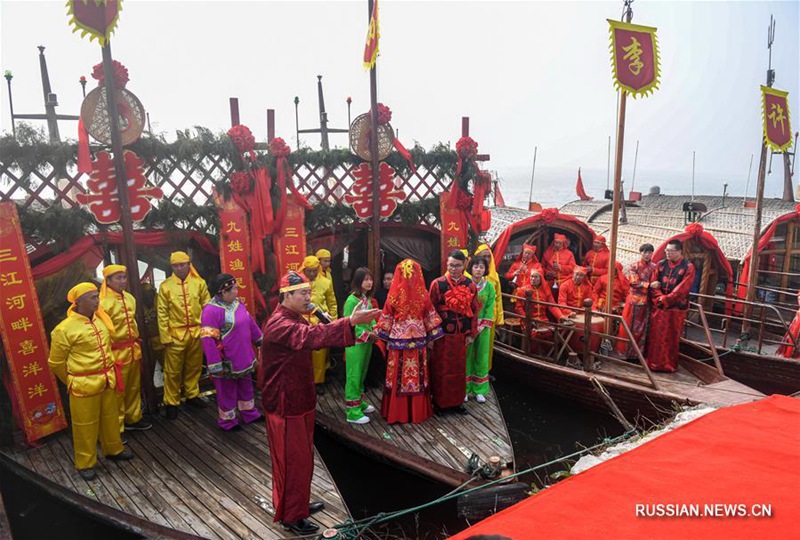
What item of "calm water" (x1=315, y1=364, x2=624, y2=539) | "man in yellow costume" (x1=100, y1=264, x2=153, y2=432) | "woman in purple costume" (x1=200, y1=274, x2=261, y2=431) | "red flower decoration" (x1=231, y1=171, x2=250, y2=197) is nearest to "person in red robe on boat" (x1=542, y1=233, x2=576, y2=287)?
"calm water" (x1=315, y1=364, x2=624, y2=539)

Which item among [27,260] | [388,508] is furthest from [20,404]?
[388,508]

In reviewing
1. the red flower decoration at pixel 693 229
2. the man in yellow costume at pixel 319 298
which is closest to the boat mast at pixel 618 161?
the red flower decoration at pixel 693 229

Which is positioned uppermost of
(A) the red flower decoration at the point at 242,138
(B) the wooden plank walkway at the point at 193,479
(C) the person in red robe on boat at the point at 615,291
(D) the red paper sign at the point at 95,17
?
(D) the red paper sign at the point at 95,17

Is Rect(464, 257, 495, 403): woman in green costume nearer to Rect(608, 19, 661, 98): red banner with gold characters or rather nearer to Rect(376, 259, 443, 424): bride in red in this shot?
Rect(376, 259, 443, 424): bride in red

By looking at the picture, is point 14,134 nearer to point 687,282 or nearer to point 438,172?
→ point 438,172

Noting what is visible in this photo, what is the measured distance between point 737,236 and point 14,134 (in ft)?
41.4

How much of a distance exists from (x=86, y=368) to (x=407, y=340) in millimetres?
3060

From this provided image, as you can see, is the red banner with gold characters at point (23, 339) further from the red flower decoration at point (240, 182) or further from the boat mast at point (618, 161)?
the boat mast at point (618, 161)

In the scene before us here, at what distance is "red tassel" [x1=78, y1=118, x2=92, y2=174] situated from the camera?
17.1ft

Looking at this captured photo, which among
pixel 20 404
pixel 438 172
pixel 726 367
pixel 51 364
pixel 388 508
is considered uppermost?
pixel 438 172

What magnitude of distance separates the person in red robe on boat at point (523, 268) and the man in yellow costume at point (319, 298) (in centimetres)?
364

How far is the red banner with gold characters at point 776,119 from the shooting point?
798cm

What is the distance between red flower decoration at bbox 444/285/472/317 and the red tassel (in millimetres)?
4055

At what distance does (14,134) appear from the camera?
5.06 meters
